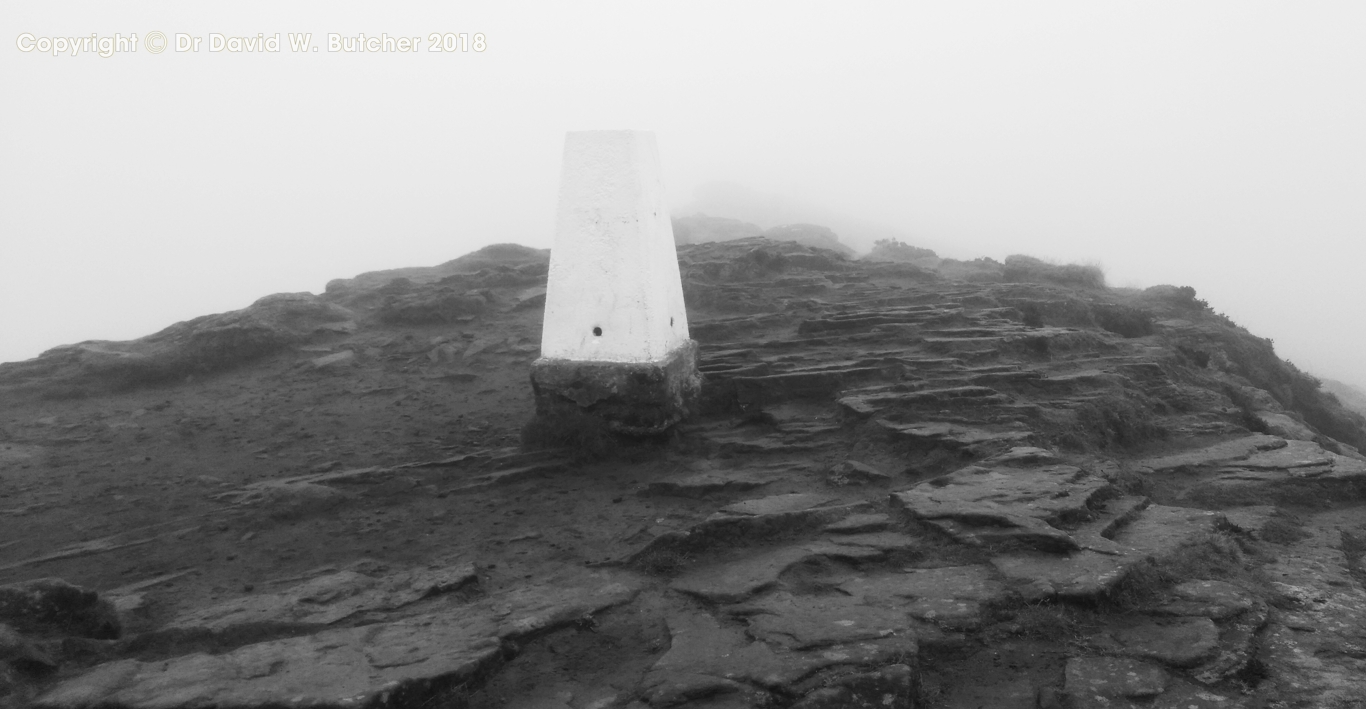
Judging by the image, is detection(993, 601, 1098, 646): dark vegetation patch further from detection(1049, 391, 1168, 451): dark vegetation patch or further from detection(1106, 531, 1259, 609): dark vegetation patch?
detection(1049, 391, 1168, 451): dark vegetation patch

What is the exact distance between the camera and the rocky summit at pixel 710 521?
5930 millimetres

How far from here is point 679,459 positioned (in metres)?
10.1

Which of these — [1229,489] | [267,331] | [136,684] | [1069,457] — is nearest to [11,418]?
[267,331]

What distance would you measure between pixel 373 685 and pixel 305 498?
13.5 ft

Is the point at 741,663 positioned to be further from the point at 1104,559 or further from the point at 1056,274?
the point at 1056,274

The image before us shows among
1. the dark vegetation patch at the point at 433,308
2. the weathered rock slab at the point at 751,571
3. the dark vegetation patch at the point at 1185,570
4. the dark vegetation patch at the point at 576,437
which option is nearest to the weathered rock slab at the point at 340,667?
the weathered rock slab at the point at 751,571

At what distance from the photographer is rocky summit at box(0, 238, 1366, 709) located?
5.93m

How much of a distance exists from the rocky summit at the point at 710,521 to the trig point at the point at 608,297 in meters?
0.41

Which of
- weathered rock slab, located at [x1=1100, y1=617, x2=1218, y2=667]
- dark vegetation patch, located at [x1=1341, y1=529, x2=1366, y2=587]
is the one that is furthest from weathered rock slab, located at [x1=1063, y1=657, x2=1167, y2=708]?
dark vegetation patch, located at [x1=1341, y1=529, x2=1366, y2=587]

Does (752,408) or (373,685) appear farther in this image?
(752,408)

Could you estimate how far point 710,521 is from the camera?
319 inches

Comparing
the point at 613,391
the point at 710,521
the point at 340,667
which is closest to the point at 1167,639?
the point at 710,521

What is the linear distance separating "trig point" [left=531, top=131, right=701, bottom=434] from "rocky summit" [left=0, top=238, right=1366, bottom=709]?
0.41 meters

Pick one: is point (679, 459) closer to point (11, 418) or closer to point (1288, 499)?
point (1288, 499)
